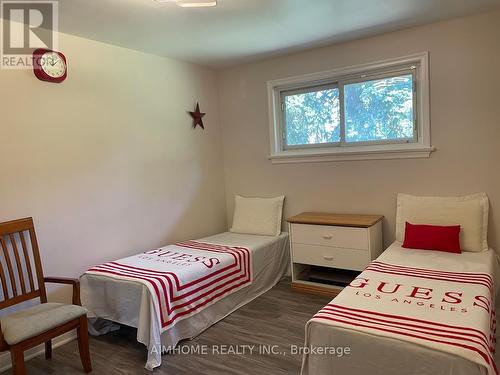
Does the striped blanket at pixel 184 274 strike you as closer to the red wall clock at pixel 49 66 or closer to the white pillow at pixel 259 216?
the white pillow at pixel 259 216

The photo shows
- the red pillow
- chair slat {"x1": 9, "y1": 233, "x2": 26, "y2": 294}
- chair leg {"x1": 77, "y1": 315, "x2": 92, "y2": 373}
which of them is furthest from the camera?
the red pillow

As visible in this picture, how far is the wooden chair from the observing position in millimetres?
2002

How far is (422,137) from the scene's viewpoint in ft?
10.4

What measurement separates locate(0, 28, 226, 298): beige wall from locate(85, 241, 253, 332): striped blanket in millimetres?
306

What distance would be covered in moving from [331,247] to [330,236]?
10 centimetres

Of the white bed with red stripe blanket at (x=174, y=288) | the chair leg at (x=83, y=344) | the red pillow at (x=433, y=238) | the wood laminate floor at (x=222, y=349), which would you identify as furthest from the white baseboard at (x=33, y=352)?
the red pillow at (x=433, y=238)

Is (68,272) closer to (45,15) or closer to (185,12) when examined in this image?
(45,15)

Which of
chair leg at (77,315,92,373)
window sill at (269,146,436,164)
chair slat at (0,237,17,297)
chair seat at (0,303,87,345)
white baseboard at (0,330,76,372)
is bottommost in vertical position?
white baseboard at (0,330,76,372)

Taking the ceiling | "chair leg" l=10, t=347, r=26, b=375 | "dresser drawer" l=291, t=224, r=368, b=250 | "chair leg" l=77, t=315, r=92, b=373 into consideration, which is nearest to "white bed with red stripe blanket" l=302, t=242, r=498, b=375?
"dresser drawer" l=291, t=224, r=368, b=250

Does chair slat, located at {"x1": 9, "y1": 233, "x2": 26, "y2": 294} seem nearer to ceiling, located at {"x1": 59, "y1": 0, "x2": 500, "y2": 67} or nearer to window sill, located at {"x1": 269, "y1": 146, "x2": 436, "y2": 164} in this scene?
ceiling, located at {"x1": 59, "y1": 0, "x2": 500, "y2": 67}

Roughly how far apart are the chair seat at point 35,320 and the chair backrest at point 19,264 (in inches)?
7.0

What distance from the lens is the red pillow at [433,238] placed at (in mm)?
2814

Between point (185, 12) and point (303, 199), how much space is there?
85.0 inches

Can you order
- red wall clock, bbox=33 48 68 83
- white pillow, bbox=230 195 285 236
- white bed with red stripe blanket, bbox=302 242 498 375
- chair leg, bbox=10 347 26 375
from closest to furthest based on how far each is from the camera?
white bed with red stripe blanket, bbox=302 242 498 375 → chair leg, bbox=10 347 26 375 → red wall clock, bbox=33 48 68 83 → white pillow, bbox=230 195 285 236
